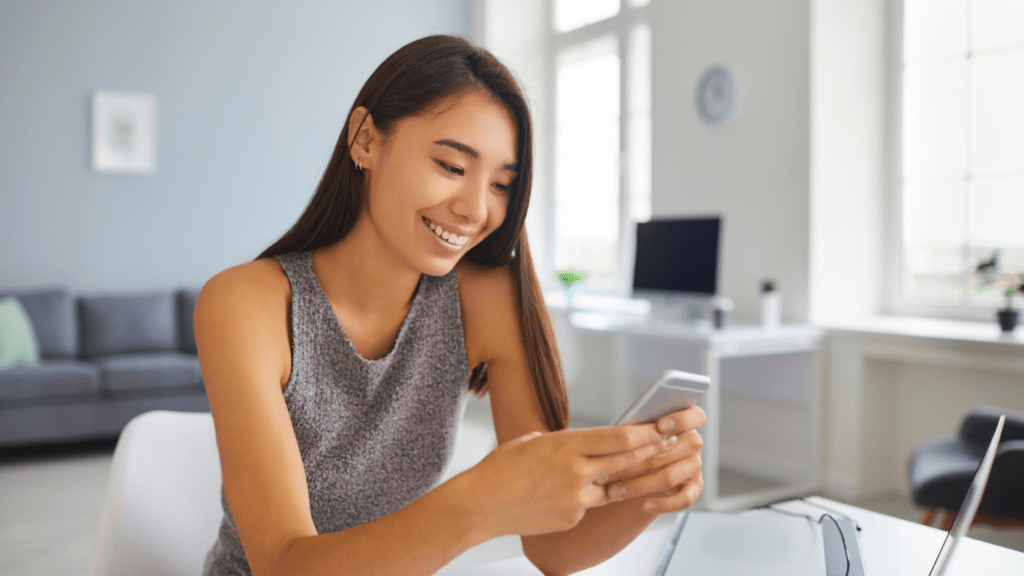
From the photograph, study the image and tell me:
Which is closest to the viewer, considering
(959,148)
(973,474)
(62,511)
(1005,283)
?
(973,474)

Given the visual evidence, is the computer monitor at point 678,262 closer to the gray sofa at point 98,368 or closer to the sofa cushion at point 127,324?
→ the gray sofa at point 98,368

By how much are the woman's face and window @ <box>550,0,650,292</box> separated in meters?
3.94

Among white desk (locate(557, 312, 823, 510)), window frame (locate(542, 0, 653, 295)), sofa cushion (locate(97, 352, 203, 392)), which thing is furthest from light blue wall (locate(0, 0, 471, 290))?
white desk (locate(557, 312, 823, 510))

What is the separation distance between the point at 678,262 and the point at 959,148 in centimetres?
130

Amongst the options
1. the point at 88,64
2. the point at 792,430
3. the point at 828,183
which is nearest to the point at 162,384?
the point at 88,64

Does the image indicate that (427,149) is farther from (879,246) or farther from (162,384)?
(162,384)

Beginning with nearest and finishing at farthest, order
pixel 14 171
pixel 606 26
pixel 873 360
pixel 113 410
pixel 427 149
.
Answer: pixel 427 149
pixel 873 360
pixel 113 410
pixel 14 171
pixel 606 26

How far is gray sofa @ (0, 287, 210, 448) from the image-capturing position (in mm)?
3760

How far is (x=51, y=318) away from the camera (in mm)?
4309

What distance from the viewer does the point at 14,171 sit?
14.8 ft

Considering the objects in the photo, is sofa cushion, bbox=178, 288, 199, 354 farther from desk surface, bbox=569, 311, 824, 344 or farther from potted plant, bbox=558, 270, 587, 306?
desk surface, bbox=569, 311, 824, 344

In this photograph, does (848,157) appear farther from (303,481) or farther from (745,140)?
(303,481)

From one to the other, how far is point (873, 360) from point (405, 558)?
300 centimetres

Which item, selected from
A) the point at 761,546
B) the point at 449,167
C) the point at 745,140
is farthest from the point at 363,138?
the point at 745,140
